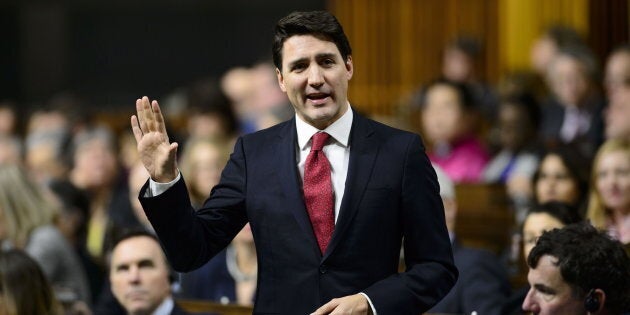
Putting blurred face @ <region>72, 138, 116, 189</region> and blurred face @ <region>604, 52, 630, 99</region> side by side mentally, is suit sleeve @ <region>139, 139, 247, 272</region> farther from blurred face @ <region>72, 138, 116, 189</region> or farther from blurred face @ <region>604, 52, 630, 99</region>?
blurred face @ <region>72, 138, 116, 189</region>

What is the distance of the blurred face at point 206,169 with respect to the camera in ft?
20.1

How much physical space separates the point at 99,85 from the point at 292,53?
33.8 feet

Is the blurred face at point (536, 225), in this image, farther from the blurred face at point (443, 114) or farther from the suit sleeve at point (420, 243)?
the blurred face at point (443, 114)

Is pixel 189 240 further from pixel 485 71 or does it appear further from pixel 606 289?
pixel 485 71

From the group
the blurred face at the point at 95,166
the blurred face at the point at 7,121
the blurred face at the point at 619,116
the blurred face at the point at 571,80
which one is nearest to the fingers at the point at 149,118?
the blurred face at the point at 619,116

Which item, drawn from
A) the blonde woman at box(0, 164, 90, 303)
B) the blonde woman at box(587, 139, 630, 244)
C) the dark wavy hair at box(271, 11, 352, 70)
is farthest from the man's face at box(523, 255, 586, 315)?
the blonde woman at box(0, 164, 90, 303)

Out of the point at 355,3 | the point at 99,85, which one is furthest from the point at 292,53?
the point at 99,85

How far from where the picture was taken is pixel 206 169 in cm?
615

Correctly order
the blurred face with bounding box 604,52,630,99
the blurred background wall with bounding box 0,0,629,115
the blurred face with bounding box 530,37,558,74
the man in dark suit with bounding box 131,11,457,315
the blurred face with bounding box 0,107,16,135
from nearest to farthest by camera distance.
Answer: the man in dark suit with bounding box 131,11,457,315 < the blurred face with bounding box 604,52,630,99 < the blurred face with bounding box 530,37,558,74 < the blurred face with bounding box 0,107,16,135 < the blurred background wall with bounding box 0,0,629,115

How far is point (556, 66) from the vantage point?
7195 millimetres

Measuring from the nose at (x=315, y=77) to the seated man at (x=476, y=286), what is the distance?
5.45 feet

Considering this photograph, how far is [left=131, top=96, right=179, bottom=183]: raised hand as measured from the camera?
111 inches

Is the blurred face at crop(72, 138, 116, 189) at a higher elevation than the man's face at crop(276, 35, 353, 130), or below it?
below

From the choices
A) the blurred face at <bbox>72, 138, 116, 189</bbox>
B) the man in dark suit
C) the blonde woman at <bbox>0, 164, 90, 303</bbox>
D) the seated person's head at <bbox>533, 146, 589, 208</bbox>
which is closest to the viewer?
the man in dark suit
